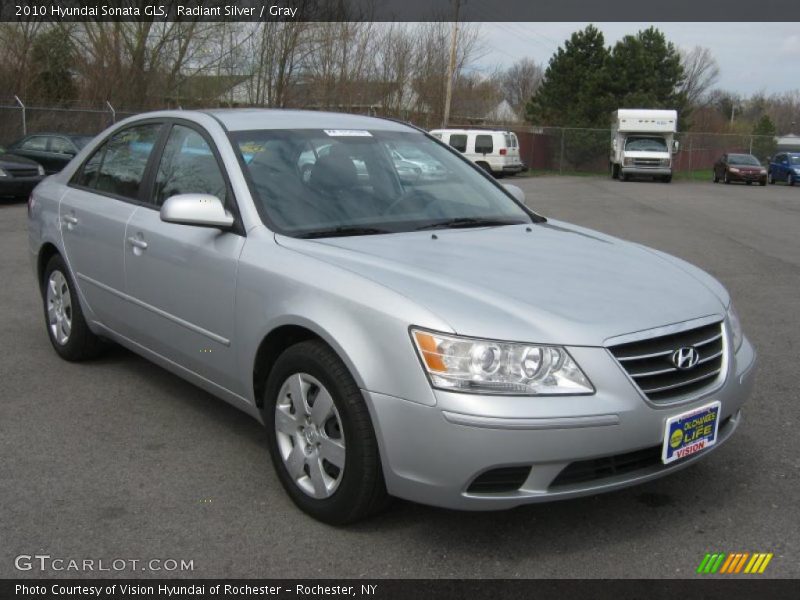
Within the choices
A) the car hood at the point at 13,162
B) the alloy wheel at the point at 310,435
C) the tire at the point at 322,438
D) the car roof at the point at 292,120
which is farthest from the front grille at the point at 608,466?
the car hood at the point at 13,162

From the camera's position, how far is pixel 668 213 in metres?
18.4

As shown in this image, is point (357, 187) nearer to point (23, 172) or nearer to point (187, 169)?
point (187, 169)

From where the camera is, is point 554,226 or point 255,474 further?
point 554,226

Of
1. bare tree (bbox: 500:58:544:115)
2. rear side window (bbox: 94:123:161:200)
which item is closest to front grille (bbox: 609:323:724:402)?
rear side window (bbox: 94:123:161:200)

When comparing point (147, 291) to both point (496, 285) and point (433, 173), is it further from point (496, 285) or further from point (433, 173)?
point (496, 285)

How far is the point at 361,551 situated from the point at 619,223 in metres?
13.5

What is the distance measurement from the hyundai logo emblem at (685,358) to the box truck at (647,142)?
31.9 meters

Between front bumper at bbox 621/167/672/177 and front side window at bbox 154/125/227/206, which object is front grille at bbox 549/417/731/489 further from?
front bumper at bbox 621/167/672/177

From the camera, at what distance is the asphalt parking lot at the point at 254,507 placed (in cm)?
301

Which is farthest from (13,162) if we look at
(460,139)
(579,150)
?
(579,150)

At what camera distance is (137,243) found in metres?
4.33

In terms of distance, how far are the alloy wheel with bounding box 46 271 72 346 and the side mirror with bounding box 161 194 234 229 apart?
1.97 meters

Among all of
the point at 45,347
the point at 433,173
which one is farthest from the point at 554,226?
the point at 45,347

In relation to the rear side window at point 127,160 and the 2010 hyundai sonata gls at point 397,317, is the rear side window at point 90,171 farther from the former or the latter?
the 2010 hyundai sonata gls at point 397,317
